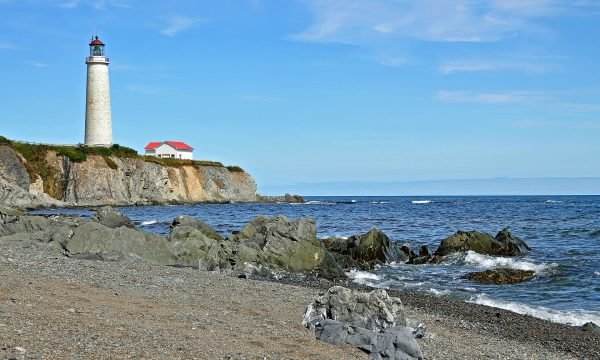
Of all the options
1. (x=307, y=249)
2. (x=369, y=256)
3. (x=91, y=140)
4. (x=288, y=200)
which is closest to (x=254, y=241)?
(x=307, y=249)

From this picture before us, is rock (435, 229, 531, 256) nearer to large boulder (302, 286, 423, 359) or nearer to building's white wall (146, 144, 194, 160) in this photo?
large boulder (302, 286, 423, 359)

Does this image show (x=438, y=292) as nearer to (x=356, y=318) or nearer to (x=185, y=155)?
(x=356, y=318)

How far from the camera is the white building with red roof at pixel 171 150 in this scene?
121 metres

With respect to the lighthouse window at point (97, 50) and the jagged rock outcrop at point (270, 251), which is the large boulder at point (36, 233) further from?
the lighthouse window at point (97, 50)

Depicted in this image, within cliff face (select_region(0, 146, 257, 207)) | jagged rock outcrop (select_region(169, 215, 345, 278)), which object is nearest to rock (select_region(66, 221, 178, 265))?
jagged rock outcrop (select_region(169, 215, 345, 278))

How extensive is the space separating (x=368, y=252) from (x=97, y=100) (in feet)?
211

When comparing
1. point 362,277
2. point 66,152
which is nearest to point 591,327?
point 362,277

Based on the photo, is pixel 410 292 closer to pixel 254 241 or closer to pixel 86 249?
pixel 254 241

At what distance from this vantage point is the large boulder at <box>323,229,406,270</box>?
94.4 feet

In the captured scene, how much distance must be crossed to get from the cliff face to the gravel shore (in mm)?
60139

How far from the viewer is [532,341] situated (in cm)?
1381

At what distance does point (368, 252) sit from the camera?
2948 centimetres

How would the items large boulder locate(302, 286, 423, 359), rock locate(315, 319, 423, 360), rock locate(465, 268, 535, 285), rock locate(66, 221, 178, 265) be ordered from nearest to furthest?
rock locate(315, 319, 423, 360) → large boulder locate(302, 286, 423, 359) → rock locate(66, 221, 178, 265) → rock locate(465, 268, 535, 285)

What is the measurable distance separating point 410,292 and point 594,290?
232 inches
